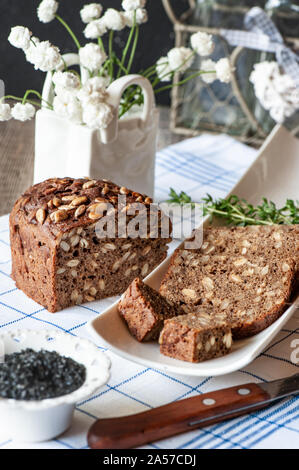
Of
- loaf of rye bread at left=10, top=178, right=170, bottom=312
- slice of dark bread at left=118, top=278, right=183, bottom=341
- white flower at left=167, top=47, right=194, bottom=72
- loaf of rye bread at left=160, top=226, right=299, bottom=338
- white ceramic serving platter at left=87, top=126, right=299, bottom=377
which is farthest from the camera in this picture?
white flower at left=167, top=47, right=194, bottom=72

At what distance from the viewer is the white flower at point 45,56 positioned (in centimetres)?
296

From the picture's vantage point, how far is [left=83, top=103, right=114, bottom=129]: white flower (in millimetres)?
3043

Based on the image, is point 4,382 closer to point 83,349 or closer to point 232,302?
point 83,349

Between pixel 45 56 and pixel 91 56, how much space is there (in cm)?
23

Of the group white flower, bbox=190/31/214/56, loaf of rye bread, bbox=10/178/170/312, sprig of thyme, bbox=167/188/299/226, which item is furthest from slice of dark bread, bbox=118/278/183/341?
white flower, bbox=190/31/214/56

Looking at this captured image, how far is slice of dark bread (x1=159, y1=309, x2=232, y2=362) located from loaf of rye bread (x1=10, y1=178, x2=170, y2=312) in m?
0.62

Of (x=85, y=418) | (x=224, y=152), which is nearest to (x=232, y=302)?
(x=85, y=418)

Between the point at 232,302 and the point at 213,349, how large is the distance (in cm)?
33

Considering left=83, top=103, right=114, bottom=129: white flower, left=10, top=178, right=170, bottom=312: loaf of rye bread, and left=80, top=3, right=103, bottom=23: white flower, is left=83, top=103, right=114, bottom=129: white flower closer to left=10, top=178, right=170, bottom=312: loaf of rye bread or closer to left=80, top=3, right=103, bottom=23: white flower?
left=10, top=178, right=170, bottom=312: loaf of rye bread

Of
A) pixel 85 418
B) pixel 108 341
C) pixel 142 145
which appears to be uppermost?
pixel 142 145

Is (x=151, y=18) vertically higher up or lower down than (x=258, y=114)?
higher up

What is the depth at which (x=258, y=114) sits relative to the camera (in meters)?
5.28

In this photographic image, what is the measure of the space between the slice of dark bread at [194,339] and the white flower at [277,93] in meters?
2.94

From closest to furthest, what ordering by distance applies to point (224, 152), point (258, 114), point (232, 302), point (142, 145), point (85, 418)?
1. point (85, 418)
2. point (232, 302)
3. point (142, 145)
4. point (224, 152)
5. point (258, 114)
